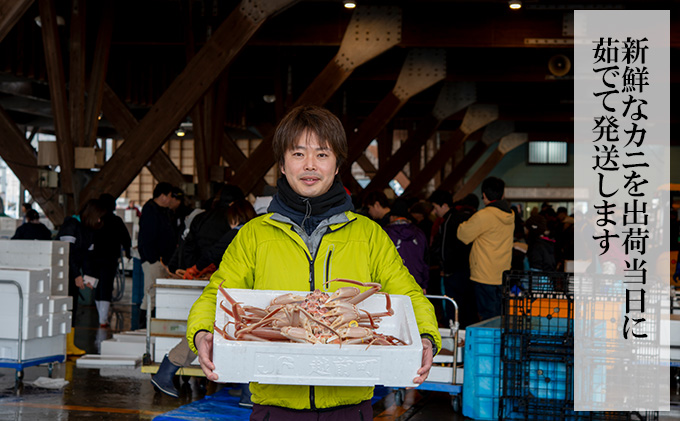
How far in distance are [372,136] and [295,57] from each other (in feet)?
8.61

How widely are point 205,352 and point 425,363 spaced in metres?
0.68

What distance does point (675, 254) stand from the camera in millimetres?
13758

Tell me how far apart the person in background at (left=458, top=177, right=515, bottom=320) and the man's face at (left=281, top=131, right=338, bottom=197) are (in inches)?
241

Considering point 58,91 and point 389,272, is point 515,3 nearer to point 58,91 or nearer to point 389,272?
point 58,91

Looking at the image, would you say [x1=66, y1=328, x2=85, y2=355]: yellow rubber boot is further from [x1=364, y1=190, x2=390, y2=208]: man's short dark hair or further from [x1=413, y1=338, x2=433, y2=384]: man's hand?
[x1=413, y1=338, x2=433, y2=384]: man's hand

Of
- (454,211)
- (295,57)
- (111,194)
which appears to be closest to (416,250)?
(454,211)

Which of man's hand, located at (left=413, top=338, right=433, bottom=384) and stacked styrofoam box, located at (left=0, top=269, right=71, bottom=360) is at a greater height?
man's hand, located at (left=413, top=338, right=433, bottom=384)

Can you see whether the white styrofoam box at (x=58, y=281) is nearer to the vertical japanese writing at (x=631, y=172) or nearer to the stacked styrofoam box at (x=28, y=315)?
the stacked styrofoam box at (x=28, y=315)

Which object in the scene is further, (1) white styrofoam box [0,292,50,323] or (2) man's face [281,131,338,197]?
(1) white styrofoam box [0,292,50,323]

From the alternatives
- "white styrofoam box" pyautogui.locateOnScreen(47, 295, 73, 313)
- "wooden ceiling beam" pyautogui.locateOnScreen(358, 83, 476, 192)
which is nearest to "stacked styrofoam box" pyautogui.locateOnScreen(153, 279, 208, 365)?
"white styrofoam box" pyautogui.locateOnScreen(47, 295, 73, 313)

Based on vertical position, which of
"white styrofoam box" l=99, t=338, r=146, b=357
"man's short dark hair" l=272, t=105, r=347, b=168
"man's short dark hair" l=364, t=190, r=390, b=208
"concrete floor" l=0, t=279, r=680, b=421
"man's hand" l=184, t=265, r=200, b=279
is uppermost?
"man's short dark hair" l=364, t=190, r=390, b=208

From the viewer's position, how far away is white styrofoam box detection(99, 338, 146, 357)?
8.70m

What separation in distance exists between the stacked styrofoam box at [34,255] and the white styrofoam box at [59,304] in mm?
271

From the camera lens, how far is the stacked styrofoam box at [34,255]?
7926 mm
